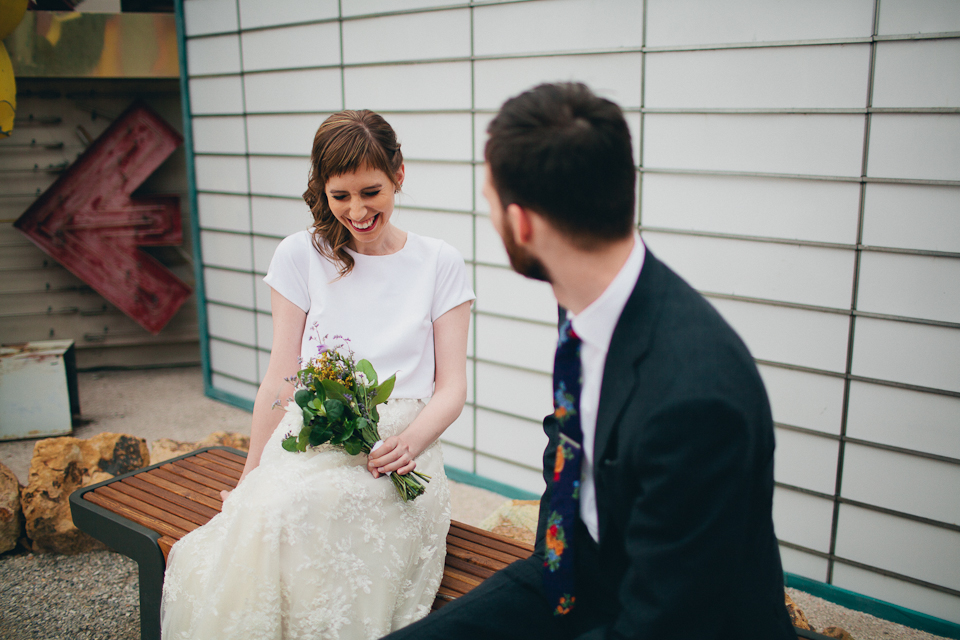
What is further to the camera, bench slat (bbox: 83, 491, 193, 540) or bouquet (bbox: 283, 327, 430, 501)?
bench slat (bbox: 83, 491, 193, 540)

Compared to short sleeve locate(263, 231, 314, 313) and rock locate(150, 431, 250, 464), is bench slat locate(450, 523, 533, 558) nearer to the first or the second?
short sleeve locate(263, 231, 314, 313)

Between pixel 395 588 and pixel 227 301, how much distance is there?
4027 mm

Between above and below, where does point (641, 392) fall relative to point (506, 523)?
above

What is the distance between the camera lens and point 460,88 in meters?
3.60

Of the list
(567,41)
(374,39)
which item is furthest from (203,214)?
(567,41)

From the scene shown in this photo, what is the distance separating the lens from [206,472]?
8.16ft

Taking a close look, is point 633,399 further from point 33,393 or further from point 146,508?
point 33,393

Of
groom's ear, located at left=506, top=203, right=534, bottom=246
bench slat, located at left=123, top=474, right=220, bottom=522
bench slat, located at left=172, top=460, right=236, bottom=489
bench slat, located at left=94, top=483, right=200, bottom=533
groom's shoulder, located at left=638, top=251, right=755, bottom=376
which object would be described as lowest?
bench slat, located at left=172, top=460, right=236, bottom=489

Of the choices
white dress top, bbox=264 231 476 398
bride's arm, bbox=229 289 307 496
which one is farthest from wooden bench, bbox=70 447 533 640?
white dress top, bbox=264 231 476 398

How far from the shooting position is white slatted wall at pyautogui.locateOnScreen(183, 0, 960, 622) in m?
2.45

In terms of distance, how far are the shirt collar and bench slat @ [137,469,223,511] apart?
5.06 feet

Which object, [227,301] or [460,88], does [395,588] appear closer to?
[460,88]

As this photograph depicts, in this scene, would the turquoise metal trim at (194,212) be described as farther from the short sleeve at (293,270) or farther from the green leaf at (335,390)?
the green leaf at (335,390)

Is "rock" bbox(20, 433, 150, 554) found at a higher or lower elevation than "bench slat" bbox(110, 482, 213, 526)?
lower
